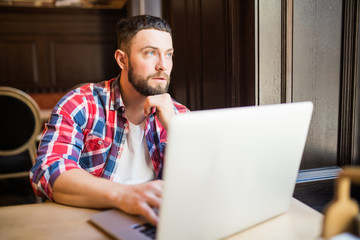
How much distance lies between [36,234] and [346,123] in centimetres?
118

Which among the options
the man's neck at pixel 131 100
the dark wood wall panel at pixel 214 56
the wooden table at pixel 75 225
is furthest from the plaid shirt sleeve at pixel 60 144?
the dark wood wall panel at pixel 214 56

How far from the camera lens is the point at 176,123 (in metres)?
0.42

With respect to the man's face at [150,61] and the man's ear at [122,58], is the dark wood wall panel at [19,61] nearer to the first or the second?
the man's ear at [122,58]

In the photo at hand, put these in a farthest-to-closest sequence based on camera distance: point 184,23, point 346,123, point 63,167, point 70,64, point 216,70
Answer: point 70,64 → point 184,23 → point 216,70 → point 346,123 → point 63,167

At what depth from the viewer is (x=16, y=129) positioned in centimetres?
206

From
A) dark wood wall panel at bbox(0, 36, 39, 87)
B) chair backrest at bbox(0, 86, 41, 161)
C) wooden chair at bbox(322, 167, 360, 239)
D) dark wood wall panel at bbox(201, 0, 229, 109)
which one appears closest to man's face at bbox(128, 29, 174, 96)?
dark wood wall panel at bbox(201, 0, 229, 109)

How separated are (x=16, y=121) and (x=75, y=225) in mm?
1628

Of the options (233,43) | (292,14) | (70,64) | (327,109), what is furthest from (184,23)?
(70,64)

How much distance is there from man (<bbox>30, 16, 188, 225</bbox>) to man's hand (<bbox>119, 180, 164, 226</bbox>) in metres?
0.35

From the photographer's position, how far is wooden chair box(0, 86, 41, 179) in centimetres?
199

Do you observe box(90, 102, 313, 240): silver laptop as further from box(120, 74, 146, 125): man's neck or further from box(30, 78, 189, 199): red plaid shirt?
box(120, 74, 146, 125): man's neck

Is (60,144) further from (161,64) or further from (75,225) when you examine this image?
(161,64)

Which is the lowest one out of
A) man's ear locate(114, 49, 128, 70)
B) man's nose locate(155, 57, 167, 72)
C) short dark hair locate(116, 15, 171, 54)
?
man's nose locate(155, 57, 167, 72)

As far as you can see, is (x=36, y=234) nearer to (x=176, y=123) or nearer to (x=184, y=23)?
(x=176, y=123)
